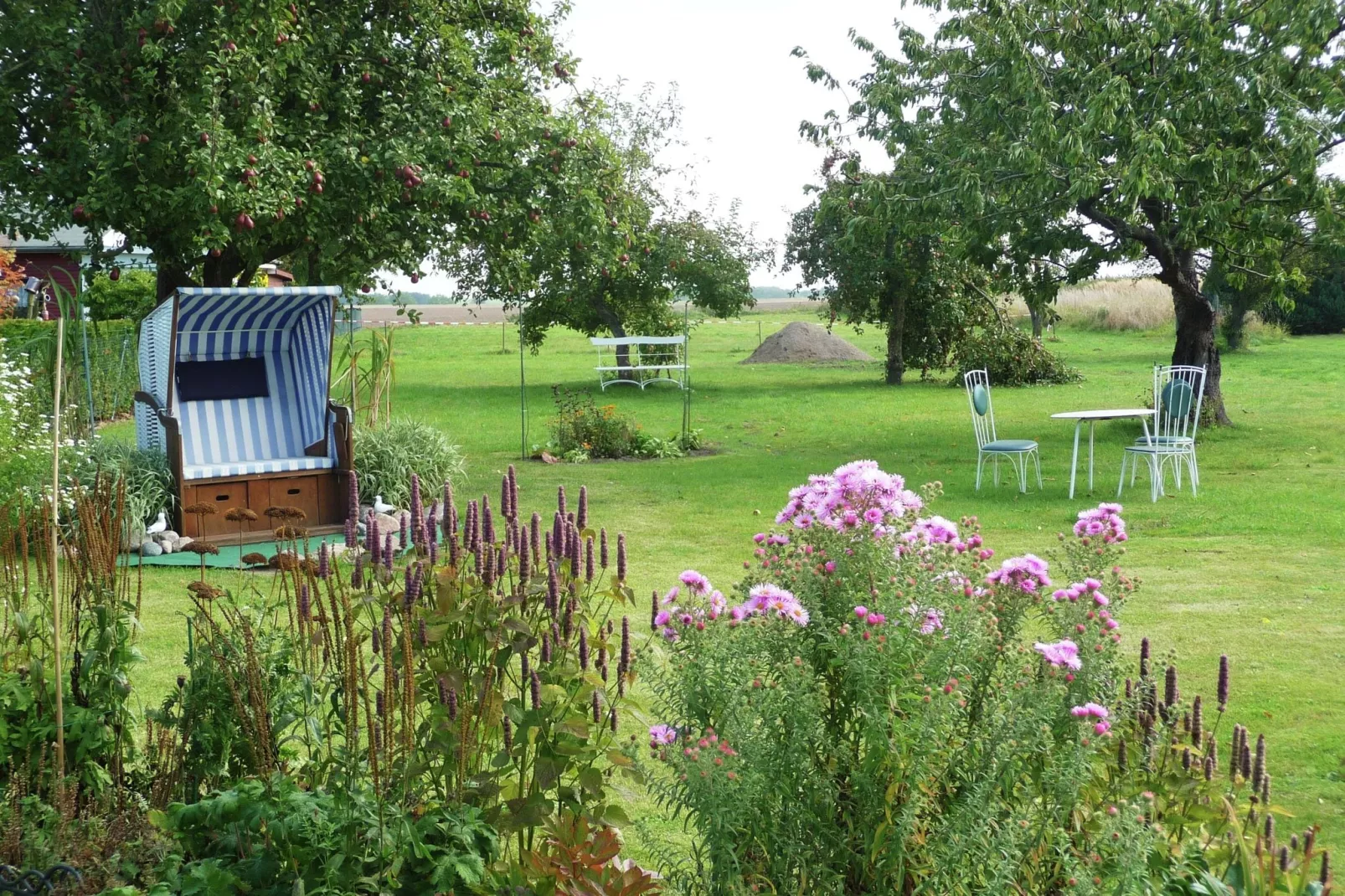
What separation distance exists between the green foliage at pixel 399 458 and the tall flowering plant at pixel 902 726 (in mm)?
7024

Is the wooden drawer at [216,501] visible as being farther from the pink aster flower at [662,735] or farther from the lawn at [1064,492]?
the pink aster flower at [662,735]

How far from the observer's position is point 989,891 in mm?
2309

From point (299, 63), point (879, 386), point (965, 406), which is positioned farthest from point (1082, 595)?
→ point (879, 386)

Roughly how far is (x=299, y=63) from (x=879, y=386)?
48.3 feet

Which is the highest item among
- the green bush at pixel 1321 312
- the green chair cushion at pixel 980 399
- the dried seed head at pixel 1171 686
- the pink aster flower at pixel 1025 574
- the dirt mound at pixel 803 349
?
the green bush at pixel 1321 312

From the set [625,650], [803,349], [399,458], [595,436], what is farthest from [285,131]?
[803,349]

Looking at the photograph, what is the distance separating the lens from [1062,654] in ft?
8.39

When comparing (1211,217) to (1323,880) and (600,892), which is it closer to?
(1323,880)

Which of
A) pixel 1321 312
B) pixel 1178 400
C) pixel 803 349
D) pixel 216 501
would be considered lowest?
pixel 216 501

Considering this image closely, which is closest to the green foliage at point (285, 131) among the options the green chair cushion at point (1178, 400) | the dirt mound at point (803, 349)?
the green chair cushion at point (1178, 400)

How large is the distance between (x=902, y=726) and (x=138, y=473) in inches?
286

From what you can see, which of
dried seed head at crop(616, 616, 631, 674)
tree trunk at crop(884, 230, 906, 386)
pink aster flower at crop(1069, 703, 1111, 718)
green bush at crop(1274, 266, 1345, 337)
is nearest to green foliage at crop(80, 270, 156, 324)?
tree trunk at crop(884, 230, 906, 386)

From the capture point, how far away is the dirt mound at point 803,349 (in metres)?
30.0

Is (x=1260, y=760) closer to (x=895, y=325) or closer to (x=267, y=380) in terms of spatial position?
(x=267, y=380)
